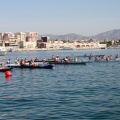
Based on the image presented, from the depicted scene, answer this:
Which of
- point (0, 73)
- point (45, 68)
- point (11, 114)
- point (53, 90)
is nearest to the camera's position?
point (11, 114)

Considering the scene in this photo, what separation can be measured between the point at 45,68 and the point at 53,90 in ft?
70.7

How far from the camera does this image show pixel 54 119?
654 inches

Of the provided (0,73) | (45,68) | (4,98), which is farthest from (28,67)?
(4,98)

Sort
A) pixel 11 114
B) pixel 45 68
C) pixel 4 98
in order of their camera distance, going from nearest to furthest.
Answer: pixel 11 114
pixel 4 98
pixel 45 68

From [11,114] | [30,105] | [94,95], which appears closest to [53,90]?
[94,95]

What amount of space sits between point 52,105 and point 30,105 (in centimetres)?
136

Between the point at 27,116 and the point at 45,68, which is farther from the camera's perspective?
the point at 45,68

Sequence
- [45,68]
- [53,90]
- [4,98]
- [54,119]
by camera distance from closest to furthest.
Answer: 1. [54,119]
2. [4,98]
3. [53,90]
4. [45,68]

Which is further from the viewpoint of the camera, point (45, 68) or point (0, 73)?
point (45, 68)

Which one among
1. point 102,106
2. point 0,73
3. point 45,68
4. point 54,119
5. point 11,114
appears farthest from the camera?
point 45,68

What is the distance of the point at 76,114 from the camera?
57.2 feet

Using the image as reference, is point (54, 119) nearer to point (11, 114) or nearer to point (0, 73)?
point (11, 114)

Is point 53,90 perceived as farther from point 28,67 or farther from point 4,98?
point 28,67

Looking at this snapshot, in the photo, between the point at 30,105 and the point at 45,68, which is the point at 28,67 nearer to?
the point at 45,68
